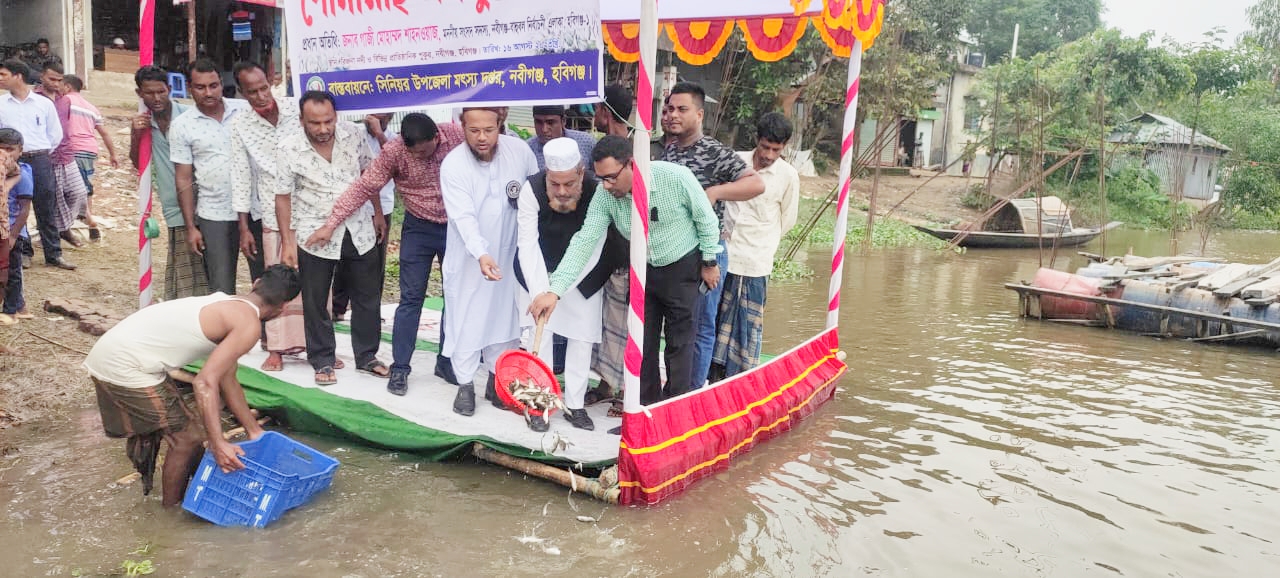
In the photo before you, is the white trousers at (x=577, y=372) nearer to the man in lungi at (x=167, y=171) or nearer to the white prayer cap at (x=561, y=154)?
the white prayer cap at (x=561, y=154)

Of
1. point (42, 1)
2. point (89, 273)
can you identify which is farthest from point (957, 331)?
point (42, 1)

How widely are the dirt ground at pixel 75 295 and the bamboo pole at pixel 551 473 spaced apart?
7.75ft

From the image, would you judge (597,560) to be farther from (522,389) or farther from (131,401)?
(131,401)

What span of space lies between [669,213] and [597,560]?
156 cm

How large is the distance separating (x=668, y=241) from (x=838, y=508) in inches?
57.1

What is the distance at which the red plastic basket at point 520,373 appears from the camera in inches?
154

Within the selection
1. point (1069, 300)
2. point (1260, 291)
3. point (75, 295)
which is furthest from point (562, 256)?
point (1260, 291)

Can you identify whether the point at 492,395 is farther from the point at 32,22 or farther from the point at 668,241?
the point at 32,22

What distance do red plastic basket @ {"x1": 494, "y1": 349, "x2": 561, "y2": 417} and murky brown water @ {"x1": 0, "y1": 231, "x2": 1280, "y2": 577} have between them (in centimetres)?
42

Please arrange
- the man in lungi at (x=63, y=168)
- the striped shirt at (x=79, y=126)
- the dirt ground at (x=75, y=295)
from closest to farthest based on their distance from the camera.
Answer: the dirt ground at (x=75, y=295) → the man in lungi at (x=63, y=168) → the striped shirt at (x=79, y=126)

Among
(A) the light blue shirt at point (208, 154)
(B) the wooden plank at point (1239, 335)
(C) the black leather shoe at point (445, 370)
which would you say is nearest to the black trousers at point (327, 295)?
(C) the black leather shoe at point (445, 370)

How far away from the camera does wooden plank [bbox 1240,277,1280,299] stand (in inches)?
328

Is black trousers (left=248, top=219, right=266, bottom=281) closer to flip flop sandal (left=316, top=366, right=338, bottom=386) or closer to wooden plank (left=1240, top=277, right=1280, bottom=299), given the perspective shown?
flip flop sandal (left=316, top=366, right=338, bottom=386)

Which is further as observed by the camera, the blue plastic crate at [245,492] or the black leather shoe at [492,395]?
the black leather shoe at [492,395]
